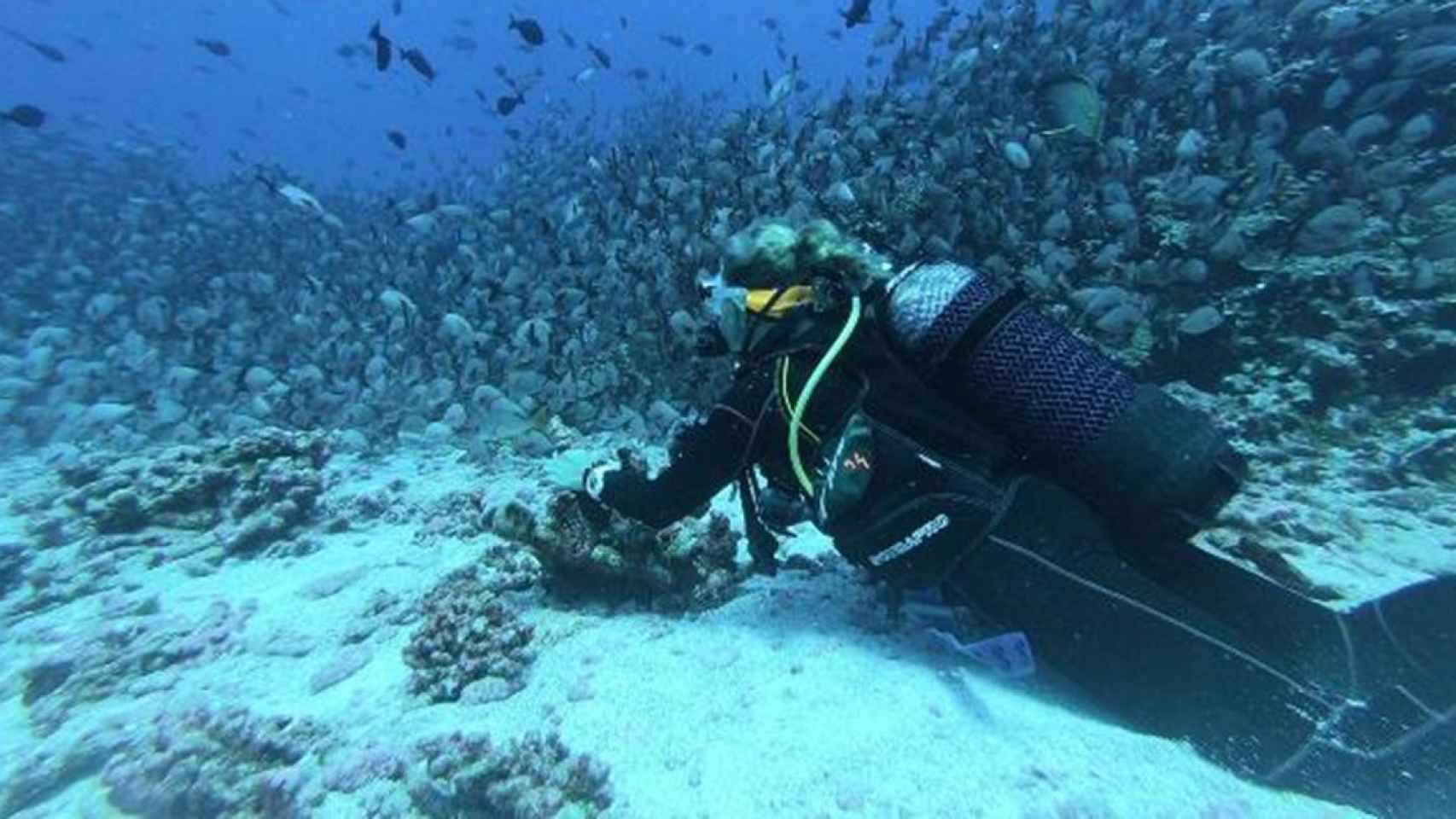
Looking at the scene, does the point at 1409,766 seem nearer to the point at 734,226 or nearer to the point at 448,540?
the point at 448,540

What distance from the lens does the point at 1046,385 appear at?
3.57 m

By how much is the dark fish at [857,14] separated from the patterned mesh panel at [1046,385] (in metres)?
7.64

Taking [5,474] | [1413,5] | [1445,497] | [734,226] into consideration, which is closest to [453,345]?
[734,226]

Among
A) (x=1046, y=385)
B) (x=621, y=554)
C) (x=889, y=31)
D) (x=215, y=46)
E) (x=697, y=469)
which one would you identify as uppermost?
(x=889, y=31)

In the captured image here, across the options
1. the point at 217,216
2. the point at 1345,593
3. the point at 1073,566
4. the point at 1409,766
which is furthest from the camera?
the point at 217,216

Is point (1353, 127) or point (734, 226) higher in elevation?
point (1353, 127)

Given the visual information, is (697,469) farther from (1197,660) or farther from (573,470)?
(1197,660)

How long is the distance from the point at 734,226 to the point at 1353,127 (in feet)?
20.4

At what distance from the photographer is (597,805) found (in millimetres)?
3664

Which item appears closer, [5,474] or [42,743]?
[42,743]

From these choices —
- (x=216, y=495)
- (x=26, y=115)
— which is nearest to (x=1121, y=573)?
(x=216, y=495)

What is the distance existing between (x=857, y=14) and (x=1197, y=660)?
28.7 ft

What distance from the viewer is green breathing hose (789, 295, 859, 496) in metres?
3.58

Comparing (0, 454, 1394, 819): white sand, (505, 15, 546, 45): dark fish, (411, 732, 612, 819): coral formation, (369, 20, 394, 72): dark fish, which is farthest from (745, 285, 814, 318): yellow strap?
(505, 15, 546, 45): dark fish
